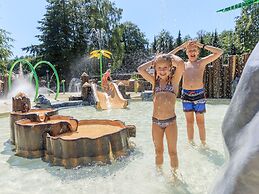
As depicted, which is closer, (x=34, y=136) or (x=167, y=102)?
(x=167, y=102)

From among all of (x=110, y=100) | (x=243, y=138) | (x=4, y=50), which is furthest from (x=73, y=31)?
(x=243, y=138)

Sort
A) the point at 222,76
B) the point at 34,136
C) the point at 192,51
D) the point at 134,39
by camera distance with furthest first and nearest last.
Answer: the point at 134,39, the point at 222,76, the point at 34,136, the point at 192,51

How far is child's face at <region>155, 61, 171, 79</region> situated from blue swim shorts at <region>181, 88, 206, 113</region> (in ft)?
4.74

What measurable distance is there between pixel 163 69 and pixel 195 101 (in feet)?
5.10

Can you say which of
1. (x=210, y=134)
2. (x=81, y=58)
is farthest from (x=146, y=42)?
(x=210, y=134)

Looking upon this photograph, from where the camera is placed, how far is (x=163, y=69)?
3289 mm

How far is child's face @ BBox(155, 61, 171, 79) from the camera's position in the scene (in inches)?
128

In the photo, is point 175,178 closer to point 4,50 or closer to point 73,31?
point 4,50

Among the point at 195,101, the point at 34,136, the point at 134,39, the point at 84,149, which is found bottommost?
the point at 84,149

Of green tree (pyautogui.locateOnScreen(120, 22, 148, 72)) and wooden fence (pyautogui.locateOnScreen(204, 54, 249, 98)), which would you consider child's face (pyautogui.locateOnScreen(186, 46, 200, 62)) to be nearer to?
wooden fence (pyautogui.locateOnScreen(204, 54, 249, 98))

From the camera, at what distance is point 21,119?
5.54 meters

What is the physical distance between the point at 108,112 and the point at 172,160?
7.38 meters

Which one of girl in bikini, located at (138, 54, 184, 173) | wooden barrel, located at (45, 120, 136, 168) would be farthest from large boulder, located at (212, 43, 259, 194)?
wooden barrel, located at (45, 120, 136, 168)

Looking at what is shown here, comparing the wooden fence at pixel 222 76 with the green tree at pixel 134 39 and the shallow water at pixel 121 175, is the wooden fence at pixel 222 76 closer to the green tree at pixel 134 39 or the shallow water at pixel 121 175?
the shallow water at pixel 121 175
